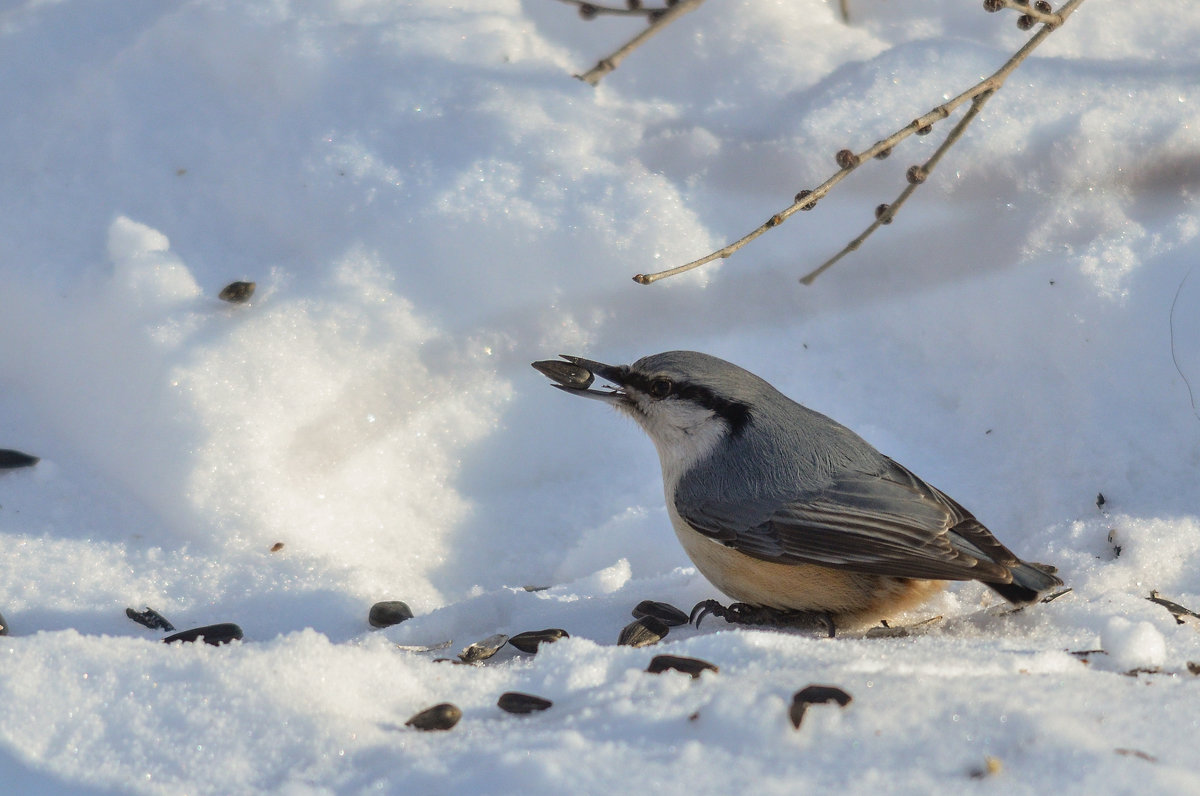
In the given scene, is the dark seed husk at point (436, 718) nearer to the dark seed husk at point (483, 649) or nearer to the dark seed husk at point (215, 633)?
the dark seed husk at point (483, 649)

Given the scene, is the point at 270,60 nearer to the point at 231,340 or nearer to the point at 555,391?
the point at 231,340

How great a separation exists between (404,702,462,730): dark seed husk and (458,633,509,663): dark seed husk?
602 millimetres

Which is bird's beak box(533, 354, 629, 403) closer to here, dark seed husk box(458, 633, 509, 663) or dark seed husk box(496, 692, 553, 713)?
dark seed husk box(458, 633, 509, 663)

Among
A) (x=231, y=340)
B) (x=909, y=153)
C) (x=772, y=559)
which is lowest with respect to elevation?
(x=772, y=559)

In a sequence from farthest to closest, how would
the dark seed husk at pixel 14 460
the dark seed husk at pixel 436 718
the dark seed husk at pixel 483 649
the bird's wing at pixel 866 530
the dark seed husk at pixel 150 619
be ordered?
the dark seed husk at pixel 14 460 < the dark seed husk at pixel 150 619 < the dark seed husk at pixel 483 649 < the bird's wing at pixel 866 530 < the dark seed husk at pixel 436 718

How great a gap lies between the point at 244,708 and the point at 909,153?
2.81 metres

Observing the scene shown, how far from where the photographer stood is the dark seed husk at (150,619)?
9.01ft

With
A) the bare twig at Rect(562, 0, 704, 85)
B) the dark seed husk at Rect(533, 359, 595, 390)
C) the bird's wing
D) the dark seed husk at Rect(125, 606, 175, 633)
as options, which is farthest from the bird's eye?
the dark seed husk at Rect(125, 606, 175, 633)

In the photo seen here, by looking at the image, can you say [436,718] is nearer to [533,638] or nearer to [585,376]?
[533,638]

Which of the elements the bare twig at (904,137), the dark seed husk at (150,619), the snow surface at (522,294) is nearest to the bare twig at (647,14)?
the snow surface at (522,294)

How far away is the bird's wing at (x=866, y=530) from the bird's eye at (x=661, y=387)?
1.07ft

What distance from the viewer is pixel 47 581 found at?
2.83 m

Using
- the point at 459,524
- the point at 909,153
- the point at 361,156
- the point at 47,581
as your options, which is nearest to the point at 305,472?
the point at 459,524

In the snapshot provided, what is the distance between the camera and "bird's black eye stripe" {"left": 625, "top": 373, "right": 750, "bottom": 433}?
2732 mm
